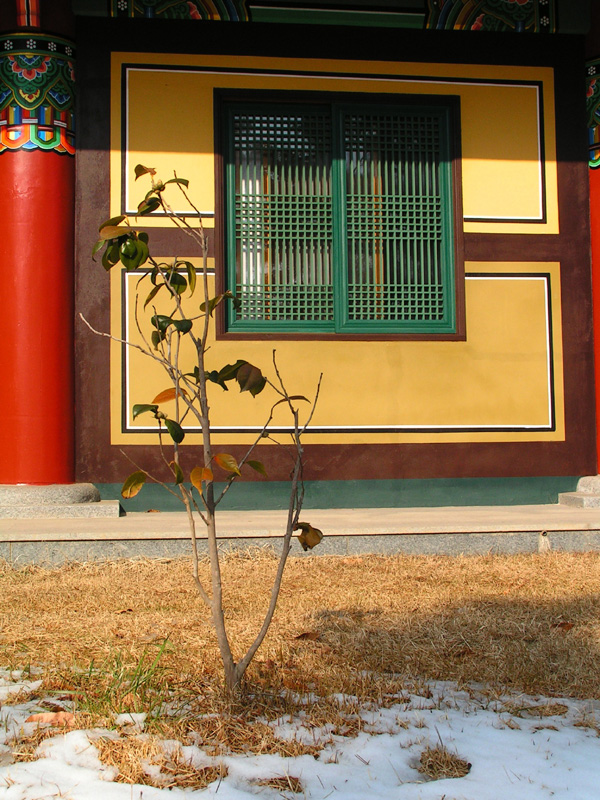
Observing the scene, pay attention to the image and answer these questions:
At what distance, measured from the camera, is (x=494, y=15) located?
20.0ft

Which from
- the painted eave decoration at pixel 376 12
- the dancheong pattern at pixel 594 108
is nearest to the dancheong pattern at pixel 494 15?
the painted eave decoration at pixel 376 12

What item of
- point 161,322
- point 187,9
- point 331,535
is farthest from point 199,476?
point 187,9

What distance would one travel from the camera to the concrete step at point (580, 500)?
19.0 ft

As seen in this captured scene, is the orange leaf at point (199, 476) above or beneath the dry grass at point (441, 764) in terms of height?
above

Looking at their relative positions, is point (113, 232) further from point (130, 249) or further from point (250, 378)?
point (250, 378)

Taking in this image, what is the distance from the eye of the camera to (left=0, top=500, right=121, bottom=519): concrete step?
5262mm

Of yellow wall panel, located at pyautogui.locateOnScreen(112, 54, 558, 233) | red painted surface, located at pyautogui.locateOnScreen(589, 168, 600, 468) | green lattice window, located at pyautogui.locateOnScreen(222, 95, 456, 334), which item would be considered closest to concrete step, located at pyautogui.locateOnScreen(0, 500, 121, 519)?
green lattice window, located at pyautogui.locateOnScreen(222, 95, 456, 334)

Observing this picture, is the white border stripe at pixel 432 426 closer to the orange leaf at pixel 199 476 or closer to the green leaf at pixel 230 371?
the green leaf at pixel 230 371

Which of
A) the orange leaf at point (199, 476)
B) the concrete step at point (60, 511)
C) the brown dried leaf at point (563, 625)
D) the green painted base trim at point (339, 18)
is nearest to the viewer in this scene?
the orange leaf at point (199, 476)

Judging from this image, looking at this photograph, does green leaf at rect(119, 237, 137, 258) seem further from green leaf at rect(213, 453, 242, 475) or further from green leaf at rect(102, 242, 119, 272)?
green leaf at rect(213, 453, 242, 475)

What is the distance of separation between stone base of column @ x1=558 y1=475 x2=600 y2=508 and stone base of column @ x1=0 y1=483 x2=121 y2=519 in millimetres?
3229

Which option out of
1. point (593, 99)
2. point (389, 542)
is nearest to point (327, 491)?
point (389, 542)

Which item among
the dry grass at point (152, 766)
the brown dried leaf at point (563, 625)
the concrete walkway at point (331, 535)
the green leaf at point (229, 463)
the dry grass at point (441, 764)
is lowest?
the dry grass at point (441, 764)

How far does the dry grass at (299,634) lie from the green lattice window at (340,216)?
7.28 feet
